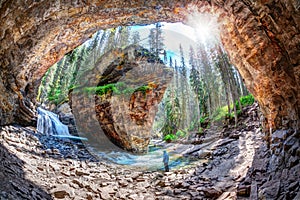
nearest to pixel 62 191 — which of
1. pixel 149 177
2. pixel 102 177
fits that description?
pixel 102 177

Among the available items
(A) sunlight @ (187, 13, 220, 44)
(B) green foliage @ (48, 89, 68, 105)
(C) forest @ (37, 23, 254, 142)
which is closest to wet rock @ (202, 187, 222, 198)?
(A) sunlight @ (187, 13, 220, 44)

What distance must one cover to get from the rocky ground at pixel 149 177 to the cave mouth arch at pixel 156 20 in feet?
3.19

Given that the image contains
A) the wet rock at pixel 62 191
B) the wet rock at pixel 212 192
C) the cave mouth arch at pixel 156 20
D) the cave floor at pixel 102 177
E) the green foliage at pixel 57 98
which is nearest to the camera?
the cave mouth arch at pixel 156 20

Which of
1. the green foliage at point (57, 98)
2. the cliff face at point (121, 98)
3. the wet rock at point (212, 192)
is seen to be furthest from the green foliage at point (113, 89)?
the wet rock at point (212, 192)

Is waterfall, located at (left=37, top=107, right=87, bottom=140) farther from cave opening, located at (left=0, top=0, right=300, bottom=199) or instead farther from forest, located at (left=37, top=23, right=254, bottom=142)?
forest, located at (left=37, top=23, right=254, bottom=142)

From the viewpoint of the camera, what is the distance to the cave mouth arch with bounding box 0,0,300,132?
3.92 m

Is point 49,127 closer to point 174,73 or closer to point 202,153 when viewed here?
point 202,153

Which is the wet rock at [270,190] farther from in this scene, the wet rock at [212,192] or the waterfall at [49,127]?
the waterfall at [49,127]

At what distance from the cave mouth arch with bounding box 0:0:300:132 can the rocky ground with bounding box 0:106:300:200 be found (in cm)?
97

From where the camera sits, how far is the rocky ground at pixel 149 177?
3967 millimetres

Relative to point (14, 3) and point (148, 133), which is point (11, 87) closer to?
point (14, 3)

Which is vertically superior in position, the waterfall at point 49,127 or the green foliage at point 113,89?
the green foliage at point 113,89

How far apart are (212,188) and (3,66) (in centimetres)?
770

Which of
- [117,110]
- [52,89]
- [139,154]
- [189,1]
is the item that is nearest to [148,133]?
[139,154]
